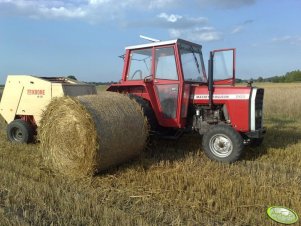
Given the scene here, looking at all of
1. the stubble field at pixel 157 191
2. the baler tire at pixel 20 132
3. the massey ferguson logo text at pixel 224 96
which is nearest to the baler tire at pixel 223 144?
the stubble field at pixel 157 191

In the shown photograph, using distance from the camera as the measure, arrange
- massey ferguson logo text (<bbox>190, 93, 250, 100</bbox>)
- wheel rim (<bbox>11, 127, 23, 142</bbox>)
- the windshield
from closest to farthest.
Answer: massey ferguson logo text (<bbox>190, 93, 250, 100</bbox>) < the windshield < wheel rim (<bbox>11, 127, 23, 142</bbox>)

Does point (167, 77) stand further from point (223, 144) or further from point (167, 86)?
point (223, 144)

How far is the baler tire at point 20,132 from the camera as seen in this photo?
8253 mm

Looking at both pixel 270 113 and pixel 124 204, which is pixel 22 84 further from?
pixel 270 113

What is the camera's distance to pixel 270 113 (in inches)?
608

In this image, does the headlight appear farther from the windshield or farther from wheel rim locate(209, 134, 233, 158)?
the windshield

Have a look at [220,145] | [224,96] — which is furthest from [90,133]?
[224,96]

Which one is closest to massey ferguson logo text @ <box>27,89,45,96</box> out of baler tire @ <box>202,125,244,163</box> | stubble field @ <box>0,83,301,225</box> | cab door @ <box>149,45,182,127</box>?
stubble field @ <box>0,83,301,225</box>

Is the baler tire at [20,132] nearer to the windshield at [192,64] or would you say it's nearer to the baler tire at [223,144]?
the windshield at [192,64]

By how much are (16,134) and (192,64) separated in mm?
3793

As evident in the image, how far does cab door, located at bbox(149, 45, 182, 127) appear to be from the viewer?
7.41 meters

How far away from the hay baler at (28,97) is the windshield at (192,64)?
227 cm

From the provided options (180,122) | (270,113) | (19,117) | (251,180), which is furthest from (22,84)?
(270,113)

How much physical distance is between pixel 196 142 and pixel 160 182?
3.03m
